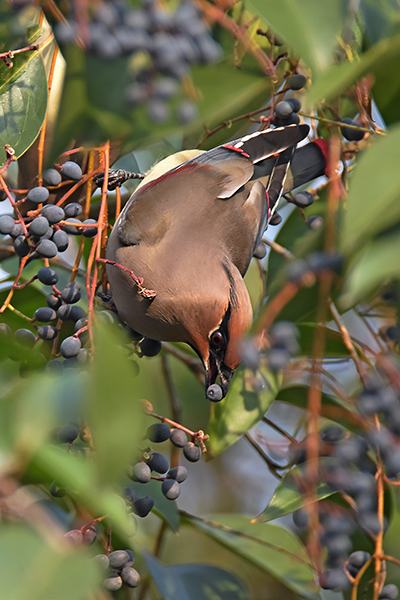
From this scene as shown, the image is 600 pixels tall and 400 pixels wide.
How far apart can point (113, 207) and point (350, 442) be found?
1.54 m

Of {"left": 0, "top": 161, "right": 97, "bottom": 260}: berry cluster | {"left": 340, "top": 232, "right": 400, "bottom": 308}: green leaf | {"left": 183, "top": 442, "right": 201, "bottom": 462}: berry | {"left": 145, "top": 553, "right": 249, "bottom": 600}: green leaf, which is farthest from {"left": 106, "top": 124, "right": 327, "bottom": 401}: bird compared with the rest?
{"left": 340, "top": 232, "right": 400, "bottom": 308}: green leaf

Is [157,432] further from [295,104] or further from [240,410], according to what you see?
[295,104]

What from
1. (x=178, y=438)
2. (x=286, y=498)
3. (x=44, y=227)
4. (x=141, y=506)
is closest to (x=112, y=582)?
(x=141, y=506)

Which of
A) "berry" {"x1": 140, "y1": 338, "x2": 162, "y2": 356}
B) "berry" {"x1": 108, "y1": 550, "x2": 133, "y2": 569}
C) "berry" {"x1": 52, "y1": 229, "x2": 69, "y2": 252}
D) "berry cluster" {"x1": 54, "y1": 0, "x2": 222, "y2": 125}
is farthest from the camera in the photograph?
"berry" {"x1": 140, "y1": 338, "x2": 162, "y2": 356}

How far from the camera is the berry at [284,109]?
1.89 metres

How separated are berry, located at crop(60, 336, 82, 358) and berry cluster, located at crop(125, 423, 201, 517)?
273 millimetres

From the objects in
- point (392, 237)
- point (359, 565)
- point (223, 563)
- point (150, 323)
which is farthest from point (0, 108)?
point (223, 563)

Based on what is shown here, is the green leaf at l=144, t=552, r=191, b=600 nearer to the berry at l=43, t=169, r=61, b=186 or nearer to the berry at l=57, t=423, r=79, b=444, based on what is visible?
the berry at l=57, t=423, r=79, b=444

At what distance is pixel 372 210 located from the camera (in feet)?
2.60

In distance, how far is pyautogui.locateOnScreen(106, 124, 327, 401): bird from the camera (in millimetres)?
2043

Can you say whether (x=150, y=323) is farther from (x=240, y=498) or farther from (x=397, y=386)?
(x=240, y=498)

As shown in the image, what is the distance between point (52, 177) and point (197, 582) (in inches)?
46.3

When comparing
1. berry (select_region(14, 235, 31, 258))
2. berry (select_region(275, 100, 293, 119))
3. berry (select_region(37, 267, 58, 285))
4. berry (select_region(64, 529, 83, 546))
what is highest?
berry (select_region(14, 235, 31, 258))

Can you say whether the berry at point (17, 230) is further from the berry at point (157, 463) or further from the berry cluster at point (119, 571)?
the berry cluster at point (119, 571)
